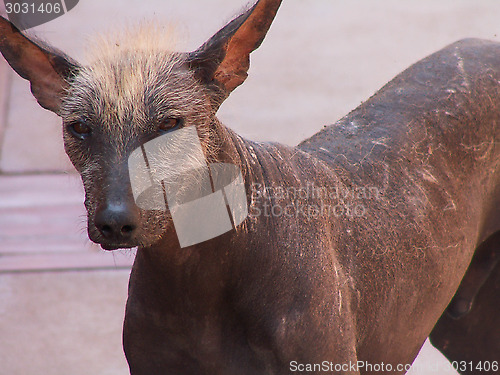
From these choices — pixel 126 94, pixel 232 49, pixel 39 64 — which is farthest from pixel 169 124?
pixel 39 64

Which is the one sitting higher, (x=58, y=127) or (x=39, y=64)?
(x=39, y=64)

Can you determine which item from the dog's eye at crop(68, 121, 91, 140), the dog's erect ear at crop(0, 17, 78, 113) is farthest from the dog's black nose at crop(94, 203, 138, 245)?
the dog's erect ear at crop(0, 17, 78, 113)

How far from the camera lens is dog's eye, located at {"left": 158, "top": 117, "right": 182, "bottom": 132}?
1.94 m

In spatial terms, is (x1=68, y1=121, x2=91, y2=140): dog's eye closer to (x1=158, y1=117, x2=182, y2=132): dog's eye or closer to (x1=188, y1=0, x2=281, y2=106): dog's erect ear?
(x1=158, y1=117, x2=182, y2=132): dog's eye

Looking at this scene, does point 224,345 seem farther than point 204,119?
Yes

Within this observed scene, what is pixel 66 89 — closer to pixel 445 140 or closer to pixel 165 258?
pixel 165 258

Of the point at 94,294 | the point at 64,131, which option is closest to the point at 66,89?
the point at 64,131

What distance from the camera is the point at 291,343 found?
7.06ft

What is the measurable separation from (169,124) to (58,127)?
1.52ft

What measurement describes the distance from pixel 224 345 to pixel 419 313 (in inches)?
28.7

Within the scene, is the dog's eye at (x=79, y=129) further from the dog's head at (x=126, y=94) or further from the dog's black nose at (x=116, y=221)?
the dog's black nose at (x=116, y=221)

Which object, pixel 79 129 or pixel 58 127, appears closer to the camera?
pixel 79 129

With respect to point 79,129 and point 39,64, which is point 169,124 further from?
point 39,64

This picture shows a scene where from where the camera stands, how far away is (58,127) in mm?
2281
